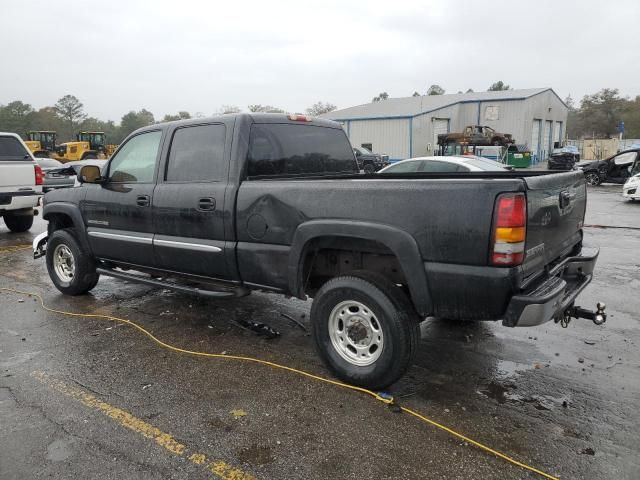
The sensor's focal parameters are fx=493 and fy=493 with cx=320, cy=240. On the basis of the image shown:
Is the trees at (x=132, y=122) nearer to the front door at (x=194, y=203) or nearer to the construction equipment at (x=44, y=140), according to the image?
the construction equipment at (x=44, y=140)

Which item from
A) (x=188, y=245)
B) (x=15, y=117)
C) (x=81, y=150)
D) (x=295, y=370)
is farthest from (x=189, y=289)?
(x=15, y=117)

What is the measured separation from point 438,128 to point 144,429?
36.3 metres

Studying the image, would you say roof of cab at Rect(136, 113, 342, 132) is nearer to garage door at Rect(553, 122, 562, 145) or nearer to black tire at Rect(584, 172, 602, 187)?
black tire at Rect(584, 172, 602, 187)

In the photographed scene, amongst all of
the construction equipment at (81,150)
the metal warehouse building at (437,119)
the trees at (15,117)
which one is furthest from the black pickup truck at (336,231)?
the trees at (15,117)

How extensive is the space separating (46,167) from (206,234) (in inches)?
699

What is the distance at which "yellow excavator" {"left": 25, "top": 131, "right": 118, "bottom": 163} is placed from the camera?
1361 inches

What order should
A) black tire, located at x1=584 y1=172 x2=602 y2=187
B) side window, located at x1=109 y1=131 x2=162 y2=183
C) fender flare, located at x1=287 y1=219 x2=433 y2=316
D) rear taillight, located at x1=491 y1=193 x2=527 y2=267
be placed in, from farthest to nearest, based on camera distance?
black tire, located at x1=584 y1=172 x2=602 y2=187, side window, located at x1=109 y1=131 x2=162 y2=183, fender flare, located at x1=287 y1=219 x2=433 y2=316, rear taillight, located at x1=491 y1=193 x2=527 y2=267

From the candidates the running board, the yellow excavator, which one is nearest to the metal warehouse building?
the yellow excavator

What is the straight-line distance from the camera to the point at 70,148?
114 feet

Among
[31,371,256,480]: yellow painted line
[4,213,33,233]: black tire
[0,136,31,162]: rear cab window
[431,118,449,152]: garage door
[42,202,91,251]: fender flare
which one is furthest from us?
[431,118,449,152]: garage door

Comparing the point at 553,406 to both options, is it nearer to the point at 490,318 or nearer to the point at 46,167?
the point at 490,318

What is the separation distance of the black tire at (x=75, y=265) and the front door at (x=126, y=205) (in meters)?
0.26

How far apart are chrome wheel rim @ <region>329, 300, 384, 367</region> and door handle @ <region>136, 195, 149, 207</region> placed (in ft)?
7.47

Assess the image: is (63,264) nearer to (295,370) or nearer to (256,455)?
(295,370)
